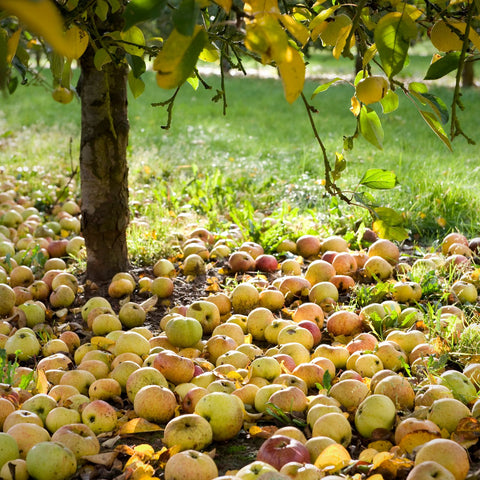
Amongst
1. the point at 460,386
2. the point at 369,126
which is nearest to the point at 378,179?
the point at 369,126

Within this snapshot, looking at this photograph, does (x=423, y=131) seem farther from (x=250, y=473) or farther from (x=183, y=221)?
(x=250, y=473)

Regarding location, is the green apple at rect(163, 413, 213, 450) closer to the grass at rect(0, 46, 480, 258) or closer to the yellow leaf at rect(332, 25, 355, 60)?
the yellow leaf at rect(332, 25, 355, 60)

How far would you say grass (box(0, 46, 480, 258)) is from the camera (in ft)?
15.2

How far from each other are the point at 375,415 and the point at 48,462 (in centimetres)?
109

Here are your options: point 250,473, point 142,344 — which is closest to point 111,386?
point 142,344

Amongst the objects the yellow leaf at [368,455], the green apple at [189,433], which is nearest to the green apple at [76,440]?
the green apple at [189,433]

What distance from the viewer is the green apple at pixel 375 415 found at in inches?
81.5

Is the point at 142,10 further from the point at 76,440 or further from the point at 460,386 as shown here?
the point at 460,386

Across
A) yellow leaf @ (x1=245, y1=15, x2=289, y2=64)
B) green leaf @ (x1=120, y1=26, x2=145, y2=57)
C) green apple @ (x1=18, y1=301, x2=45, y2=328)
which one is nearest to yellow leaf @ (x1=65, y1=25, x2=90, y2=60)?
green leaf @ (x1=120, y1=26, x2=145, y2=57)

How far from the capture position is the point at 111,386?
2408 mm

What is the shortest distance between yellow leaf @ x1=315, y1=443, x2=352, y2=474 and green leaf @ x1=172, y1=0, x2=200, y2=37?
4.64 feet

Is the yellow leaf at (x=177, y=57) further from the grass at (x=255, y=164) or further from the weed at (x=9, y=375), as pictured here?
the grass at (x=255, y=164)

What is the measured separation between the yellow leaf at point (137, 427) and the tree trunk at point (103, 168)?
1.60m

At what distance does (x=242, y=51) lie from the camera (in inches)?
75.1
